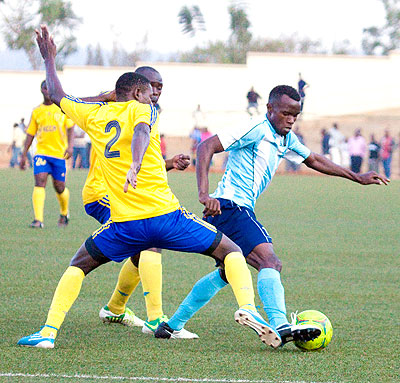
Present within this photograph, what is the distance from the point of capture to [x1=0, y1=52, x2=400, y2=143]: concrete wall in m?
51.6

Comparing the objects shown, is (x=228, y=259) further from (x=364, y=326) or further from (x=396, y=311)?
(x=396, y=311)

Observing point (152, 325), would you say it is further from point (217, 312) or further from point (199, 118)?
point (199, 118)

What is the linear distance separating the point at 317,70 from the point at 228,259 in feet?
Answer: 155

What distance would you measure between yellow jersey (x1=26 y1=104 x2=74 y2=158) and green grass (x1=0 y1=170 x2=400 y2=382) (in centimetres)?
133

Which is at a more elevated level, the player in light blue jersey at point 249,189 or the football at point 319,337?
the player in light blue jersey at point 249,189

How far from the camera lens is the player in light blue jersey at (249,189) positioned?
5.99 metres

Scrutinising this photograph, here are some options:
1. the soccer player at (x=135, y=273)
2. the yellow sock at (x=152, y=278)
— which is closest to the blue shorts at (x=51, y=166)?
the soccer player at (x=135, y=273)

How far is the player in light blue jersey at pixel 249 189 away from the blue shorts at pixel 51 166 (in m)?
7.45

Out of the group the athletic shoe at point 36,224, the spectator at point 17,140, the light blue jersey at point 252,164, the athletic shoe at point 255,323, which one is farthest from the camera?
the spectator at point 17,140

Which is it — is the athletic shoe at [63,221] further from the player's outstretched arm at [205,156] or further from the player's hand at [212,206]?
the player's hand at [212,206]

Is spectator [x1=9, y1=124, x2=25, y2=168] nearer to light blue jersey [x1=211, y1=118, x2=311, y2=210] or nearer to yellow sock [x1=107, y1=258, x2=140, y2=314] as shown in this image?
yellow sock [x1=107, y1=258, x2=140, y2=314]

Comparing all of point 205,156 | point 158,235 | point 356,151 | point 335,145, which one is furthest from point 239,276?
point 335,145

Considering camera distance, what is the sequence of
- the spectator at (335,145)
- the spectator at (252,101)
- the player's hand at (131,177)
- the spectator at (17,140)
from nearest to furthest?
the player's hand at (131,177) → the spectator at (17,140) → the spectator at (335,145) → the spectator at (252,101)

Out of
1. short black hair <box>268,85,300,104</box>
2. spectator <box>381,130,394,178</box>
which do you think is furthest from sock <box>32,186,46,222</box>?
spectator <box>381,130,394,178</box>
